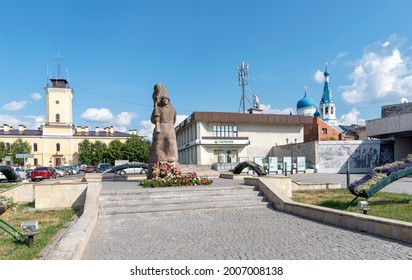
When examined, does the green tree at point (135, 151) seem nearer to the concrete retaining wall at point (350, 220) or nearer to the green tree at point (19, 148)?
the green tree at point (19, 148)

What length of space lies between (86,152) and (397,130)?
207 feet

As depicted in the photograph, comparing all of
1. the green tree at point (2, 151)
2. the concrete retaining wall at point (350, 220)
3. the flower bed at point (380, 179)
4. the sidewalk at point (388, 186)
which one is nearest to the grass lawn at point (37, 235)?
the concrete retaining wall at point (350, 220)

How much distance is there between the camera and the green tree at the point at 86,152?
71.2 m

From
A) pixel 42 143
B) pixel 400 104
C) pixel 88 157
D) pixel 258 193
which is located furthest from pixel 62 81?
pixel 258 193

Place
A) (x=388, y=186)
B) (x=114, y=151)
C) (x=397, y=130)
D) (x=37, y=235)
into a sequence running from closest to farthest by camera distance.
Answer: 1. (x=37, y=235)
2. (x=388, y=186)
3. (x=397, y=130)
4. (x=114, y=151)

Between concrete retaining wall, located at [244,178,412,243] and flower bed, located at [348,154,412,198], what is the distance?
1591 millimetres

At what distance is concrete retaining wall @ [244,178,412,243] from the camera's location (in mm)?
5598

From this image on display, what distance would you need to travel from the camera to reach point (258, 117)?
4288cm

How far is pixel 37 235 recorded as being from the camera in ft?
21.3

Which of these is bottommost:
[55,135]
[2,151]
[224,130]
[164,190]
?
[164,190]

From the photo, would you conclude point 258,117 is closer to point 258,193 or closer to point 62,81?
point 258,193

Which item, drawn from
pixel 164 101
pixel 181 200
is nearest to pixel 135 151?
pixel 164 101

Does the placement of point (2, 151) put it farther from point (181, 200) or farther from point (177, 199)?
point (181, 200)
